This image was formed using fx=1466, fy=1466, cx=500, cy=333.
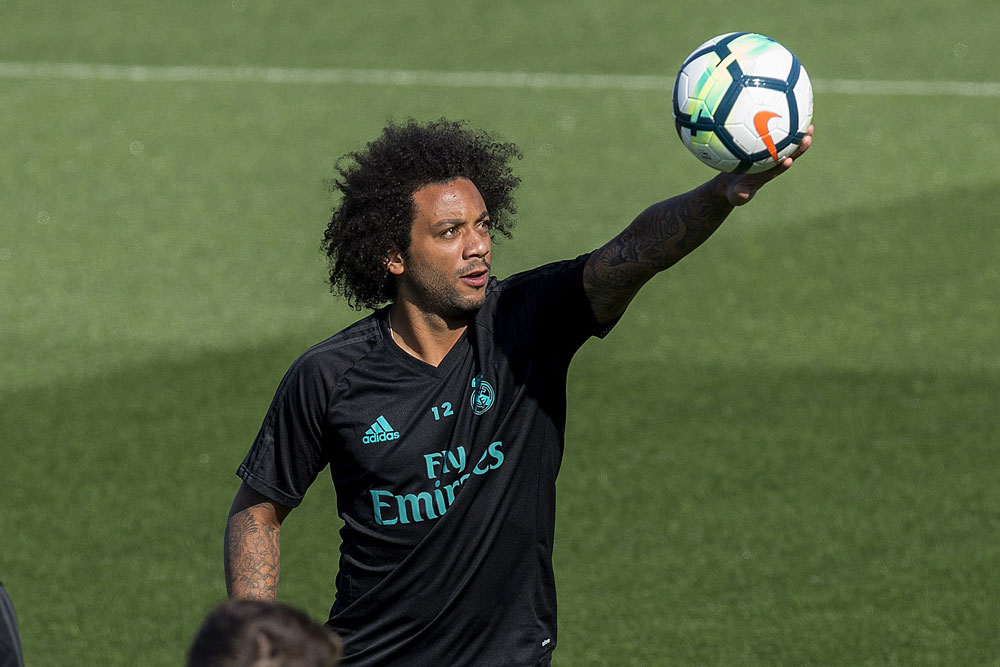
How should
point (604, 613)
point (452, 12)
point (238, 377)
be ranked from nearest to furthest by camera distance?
point (604, 613) → point (238, 377) → point (452, 12)

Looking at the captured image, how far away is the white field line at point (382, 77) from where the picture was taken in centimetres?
1772

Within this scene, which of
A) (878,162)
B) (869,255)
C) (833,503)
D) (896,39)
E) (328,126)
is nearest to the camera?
(833,503)

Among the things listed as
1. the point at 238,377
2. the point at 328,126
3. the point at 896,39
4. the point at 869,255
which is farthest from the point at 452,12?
the point at 238,377

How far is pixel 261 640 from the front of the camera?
105 inches

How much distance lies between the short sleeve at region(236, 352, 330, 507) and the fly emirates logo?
0.28 m

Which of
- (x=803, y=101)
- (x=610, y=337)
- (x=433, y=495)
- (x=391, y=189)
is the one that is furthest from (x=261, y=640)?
(x=610, y=337)

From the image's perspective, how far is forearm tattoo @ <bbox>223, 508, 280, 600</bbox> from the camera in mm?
4926

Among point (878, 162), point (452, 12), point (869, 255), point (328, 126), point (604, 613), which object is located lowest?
point (604, 613)

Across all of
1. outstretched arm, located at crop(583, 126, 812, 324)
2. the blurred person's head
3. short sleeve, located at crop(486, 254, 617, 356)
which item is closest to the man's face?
short sleeve, located at crop(486, 254, 617, 356)

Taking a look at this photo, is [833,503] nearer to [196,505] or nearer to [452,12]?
[196,505]

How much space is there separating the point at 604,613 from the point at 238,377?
13.7ft

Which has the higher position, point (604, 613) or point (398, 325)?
point (398, 325)

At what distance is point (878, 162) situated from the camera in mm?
15180

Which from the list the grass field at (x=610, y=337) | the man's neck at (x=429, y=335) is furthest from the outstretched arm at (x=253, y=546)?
the grass field at (x=610, y=337)
